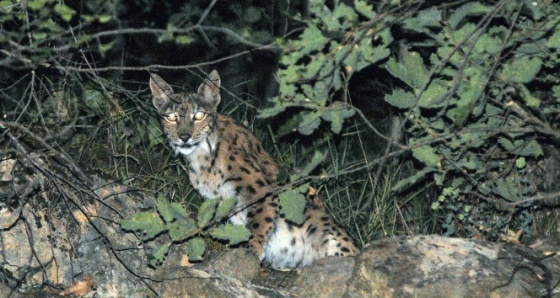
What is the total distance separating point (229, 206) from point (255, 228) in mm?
2479

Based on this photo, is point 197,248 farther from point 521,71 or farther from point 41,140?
point 521,71

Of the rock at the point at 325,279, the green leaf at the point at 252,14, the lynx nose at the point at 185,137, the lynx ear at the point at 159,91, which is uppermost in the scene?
the green leaf at the point at 252,14

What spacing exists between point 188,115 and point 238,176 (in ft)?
2.17

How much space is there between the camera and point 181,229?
627 cm

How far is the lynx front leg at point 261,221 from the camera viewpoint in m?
8.46

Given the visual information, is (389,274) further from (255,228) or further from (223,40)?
(223,40)

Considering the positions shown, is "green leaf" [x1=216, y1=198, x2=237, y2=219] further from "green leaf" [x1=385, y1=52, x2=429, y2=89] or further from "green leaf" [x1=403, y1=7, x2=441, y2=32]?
"green leaf" [x1=403, y1=7, x2=441, y2=32]

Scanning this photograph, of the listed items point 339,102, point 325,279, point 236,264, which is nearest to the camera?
point 339,102

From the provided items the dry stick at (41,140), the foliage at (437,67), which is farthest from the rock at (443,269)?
the dry stick at (41,140)

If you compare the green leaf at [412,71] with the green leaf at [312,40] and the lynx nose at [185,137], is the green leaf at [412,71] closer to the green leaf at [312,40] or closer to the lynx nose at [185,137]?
the green leaf at [312,40]

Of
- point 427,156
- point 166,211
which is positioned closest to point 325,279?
point 166,211

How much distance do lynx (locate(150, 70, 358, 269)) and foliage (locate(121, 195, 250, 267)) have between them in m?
1.65

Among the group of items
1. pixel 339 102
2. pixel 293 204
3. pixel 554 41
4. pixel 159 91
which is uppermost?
pixel 554 41

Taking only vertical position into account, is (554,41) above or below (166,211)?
above
